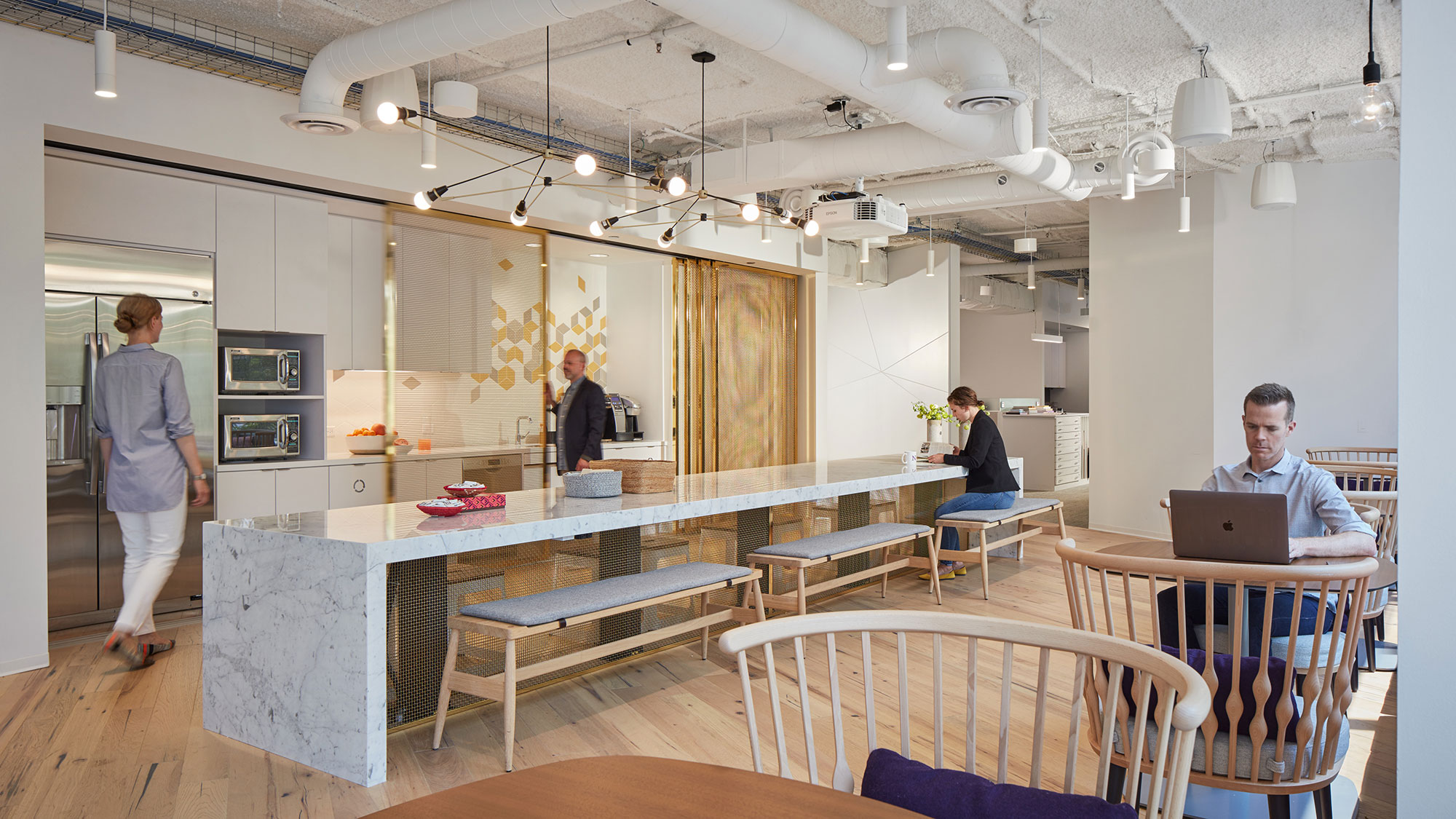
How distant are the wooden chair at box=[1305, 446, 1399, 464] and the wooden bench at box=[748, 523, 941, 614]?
304cm

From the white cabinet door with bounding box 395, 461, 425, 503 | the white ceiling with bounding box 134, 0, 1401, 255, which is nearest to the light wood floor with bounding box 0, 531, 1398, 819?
the white cabinet door with bounding box 395, 461, 425, 503

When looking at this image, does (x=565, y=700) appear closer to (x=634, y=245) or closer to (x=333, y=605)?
(x=333, y=605)

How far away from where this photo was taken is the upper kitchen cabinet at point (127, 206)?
182 inches

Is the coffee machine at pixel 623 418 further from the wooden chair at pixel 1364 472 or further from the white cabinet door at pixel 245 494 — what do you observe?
the wooden chair at pixel 1364 472

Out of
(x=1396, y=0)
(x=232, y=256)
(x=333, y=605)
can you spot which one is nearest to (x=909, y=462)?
(x=1396, y=0)

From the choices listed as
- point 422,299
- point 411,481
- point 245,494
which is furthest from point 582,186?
point 245,494

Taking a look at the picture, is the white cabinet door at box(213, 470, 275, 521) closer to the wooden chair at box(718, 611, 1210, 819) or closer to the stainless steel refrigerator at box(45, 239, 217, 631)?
the stainless steel refrigerator at box(45, 239, 217, 631)

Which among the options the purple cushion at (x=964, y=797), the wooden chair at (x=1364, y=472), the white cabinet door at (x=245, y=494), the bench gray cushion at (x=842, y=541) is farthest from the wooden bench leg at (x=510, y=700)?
the wooden chair at (x=1364, y=472)

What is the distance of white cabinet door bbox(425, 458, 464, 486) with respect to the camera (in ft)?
20.1

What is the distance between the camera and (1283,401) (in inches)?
115

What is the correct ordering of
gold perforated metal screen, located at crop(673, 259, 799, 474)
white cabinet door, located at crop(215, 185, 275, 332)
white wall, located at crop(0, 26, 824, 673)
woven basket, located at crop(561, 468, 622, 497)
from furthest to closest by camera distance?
gold perforated metal screen, located at crop(673, 259, 799, 474)
white cabinet door, located at crop(215, 185, 275, 332)
white wall, located at crop(0, 26, 824, 673)
woven basket, located at crop(561, 468, 622, 497)

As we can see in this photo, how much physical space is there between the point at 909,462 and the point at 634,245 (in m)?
3.08

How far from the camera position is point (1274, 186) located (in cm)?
630

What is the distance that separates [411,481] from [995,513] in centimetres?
373
